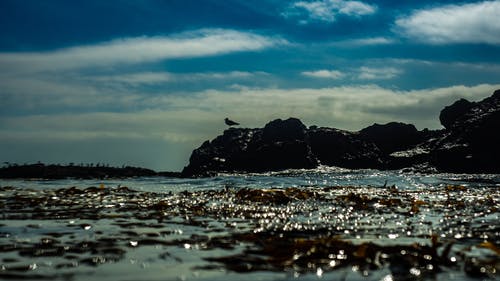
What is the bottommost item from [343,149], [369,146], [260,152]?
[260,152]

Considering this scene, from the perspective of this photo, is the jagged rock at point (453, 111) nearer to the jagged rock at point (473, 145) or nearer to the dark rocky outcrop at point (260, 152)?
the jagged rock at point (473, 145)

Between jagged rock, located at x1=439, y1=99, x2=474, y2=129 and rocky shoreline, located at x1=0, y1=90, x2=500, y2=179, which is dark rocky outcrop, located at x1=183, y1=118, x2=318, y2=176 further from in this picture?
jagged rock, located at x1=439, y1=99, x2=474, y2=129

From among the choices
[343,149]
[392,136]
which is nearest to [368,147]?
[343,149]

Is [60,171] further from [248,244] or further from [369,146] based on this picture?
[369,146]

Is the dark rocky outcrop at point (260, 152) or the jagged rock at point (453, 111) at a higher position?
the jagged rock at point (453, 111)

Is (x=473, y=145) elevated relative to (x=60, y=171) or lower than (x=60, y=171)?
elevated

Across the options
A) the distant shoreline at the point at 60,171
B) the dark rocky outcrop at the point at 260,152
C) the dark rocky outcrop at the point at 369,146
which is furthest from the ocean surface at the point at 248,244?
the dark rocky outcrop at the point at 260,152

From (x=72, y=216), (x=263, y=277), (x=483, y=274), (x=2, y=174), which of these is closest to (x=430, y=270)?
(x=483, y=274)

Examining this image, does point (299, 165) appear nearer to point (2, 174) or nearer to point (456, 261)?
point (2, 174)

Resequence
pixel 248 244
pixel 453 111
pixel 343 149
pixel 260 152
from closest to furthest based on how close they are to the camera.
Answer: pixel 248 244 < pixel 453 111 < pixel 260 152 < pixel 343 149

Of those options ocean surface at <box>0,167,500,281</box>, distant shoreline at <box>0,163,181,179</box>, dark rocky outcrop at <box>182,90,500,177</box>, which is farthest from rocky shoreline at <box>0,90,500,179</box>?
ocean surface at <box>0,167,500,281</box>

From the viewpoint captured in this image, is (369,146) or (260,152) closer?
(260,152)

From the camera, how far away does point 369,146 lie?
158 metres

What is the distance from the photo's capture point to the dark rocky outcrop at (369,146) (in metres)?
122
